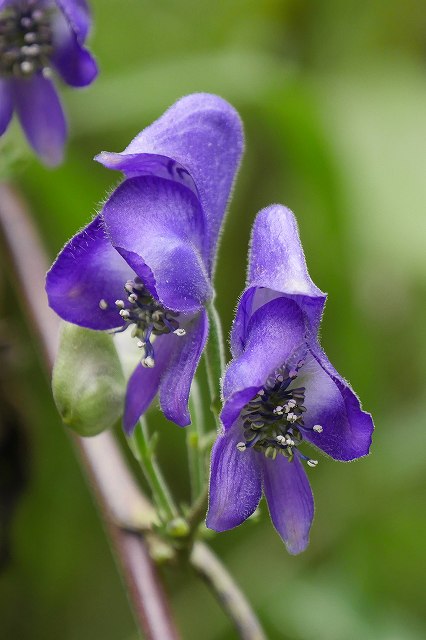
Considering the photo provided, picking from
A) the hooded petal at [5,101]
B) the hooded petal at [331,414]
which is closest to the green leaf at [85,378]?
the hooded petal at [331,414]

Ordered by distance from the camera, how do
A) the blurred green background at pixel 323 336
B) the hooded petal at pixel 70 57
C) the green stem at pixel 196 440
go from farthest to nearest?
the blurred green background at pixel 323 336
the hooded petal at pixel 70 57
the green stem at pixel 196 440

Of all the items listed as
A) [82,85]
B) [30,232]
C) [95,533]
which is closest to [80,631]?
[95,533]

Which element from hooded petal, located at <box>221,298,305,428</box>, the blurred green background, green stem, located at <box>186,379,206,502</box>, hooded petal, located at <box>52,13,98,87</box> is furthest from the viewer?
the blurred green background

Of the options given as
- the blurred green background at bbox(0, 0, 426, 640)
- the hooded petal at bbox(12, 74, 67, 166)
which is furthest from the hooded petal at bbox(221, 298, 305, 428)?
the blurred green background at bbox(0, 0, 426, 640)

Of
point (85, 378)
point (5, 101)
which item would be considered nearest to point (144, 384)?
point (85, 378)

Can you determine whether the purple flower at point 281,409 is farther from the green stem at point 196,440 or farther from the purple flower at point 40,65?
the purple flower at point 40,65

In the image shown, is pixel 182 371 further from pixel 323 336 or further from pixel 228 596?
pixel 323 336

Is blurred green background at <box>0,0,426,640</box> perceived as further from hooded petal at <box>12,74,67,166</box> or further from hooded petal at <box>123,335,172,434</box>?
hooded petal at <box>123,335,172,434</box>
